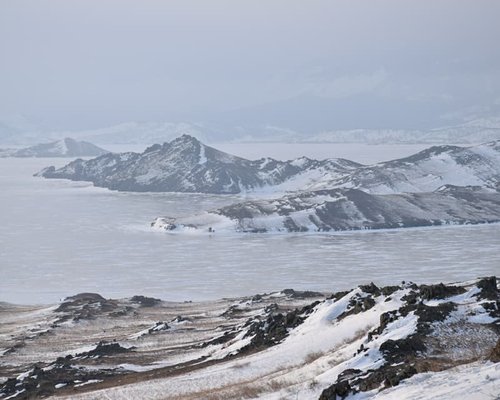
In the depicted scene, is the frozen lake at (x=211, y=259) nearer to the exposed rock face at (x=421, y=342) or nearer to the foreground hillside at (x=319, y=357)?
the foreground hillside at (x=319, y=357)

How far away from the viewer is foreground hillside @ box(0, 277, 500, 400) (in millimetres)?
20172

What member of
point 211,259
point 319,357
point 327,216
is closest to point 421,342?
point 319,357

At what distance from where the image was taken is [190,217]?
183 metres

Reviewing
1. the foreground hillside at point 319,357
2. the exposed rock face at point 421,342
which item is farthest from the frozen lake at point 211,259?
the exposed rock face at point 421,342

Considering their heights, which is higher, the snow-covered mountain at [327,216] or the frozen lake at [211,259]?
the snow-covered mountain at [327,216]

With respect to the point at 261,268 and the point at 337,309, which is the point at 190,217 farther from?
the point at 337,309

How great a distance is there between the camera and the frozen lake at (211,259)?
102m

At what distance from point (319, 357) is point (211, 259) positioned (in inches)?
3904

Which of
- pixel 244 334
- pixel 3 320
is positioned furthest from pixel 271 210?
pixel 244 334

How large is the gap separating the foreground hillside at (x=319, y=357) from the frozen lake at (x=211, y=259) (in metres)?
51.0

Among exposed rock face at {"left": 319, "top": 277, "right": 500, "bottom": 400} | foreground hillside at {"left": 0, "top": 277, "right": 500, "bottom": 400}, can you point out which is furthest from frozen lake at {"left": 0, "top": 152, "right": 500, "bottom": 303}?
exposed rock face at {"left": 319, "top": 277, "right": 500, "bottom": 400}

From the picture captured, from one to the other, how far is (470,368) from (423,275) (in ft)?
291

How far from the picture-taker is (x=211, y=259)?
422 feet

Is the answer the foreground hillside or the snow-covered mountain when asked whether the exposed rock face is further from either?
the snow-covered mountain
